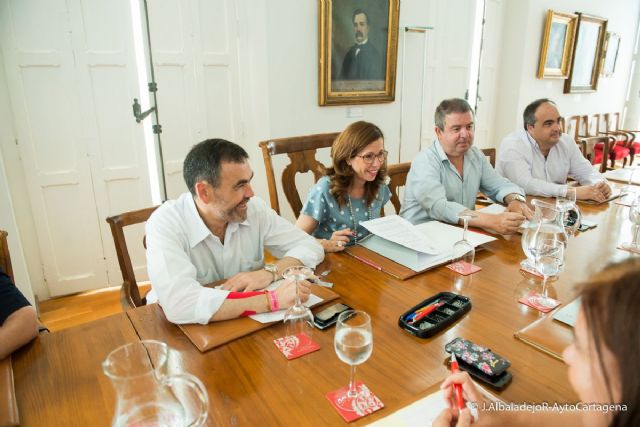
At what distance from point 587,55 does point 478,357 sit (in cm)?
661

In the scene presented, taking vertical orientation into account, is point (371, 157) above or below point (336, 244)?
above

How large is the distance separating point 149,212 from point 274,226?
461 millimetres

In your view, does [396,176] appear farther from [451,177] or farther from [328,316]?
[328,316]

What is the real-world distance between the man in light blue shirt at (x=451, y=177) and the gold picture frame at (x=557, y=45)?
372cm

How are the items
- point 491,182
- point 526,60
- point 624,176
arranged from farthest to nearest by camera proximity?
point 526,60, point 624,176, point 491,182

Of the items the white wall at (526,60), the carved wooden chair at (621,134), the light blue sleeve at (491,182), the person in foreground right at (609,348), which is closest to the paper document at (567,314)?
the person in foreground right at (609,348)

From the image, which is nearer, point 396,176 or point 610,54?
point 396,176

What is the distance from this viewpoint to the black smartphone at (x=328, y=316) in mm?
1043

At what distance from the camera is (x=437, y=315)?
108 cm

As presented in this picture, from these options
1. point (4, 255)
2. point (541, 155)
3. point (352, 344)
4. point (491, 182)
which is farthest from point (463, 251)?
point (541, 155)

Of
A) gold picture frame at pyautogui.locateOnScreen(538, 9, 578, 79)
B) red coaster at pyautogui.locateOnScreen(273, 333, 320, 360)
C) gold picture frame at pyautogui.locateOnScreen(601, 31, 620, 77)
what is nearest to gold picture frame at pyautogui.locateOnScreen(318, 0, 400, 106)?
gold picture frame at pyautogui.locateOnScreen(538, 9, 578, 79)

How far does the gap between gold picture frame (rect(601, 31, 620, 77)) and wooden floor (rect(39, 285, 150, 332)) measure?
710 centimetres

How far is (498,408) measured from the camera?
0.73 meters

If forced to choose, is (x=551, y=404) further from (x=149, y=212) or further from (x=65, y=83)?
(x=65, y=83)
